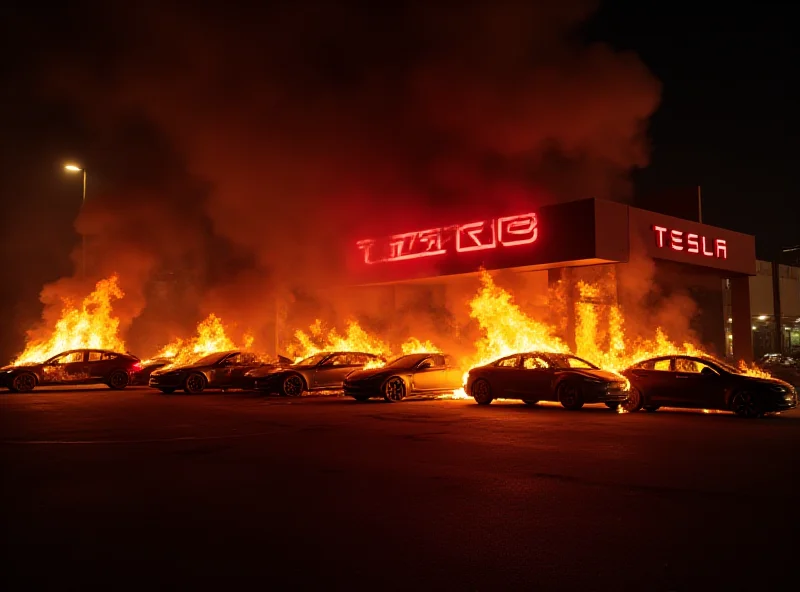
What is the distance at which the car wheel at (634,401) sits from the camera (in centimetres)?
1456

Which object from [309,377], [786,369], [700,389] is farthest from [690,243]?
[309,377]

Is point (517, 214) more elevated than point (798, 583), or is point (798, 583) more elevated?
point (517, 214)

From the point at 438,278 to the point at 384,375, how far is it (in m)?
8.24

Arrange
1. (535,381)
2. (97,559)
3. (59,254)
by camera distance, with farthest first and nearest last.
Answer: (59,254) → (535,381) → (97,559)

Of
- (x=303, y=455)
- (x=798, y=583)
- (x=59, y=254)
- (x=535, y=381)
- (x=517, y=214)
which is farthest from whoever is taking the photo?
(x=59, y=254)

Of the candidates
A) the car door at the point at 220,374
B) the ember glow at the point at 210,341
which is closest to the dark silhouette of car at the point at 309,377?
the car door at the point at 220,374

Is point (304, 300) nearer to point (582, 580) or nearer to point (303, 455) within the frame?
point (303, 455)

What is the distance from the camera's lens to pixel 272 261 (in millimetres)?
29203

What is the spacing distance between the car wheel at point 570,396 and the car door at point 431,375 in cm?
373

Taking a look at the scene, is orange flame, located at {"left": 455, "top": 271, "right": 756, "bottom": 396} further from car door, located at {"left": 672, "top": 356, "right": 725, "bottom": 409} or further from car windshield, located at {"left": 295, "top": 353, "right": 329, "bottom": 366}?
car door, located at {"left": 672, "top": 356, "right": 725, "bottom": 409}

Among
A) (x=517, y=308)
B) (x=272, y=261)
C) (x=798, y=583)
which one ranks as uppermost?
(x=272, y=261)

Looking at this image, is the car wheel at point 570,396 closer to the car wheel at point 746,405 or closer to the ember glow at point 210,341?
the car wheel at point 746,405

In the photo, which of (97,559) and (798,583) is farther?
(97,559)

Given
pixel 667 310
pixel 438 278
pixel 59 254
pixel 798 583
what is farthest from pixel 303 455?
pixel 59 254
